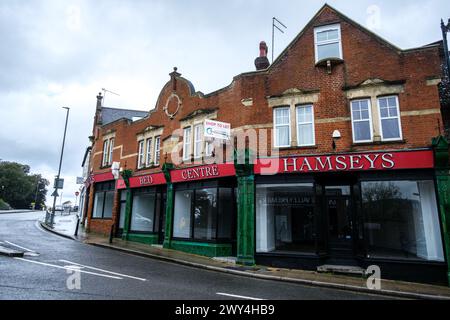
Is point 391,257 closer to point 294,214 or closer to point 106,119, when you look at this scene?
point 294,214

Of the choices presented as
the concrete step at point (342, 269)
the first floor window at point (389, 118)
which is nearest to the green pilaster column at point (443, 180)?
the first floor window at point (389, 118)

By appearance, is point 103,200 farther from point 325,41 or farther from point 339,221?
point 325,41

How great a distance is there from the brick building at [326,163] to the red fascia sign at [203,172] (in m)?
0.05

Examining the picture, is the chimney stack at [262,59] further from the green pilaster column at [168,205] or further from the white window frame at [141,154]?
the white window frame at [141,154]

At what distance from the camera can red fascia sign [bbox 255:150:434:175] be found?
10.3 metres

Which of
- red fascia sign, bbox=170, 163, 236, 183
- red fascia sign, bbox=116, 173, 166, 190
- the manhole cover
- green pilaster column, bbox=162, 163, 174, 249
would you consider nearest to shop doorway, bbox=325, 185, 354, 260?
red fascia sign, bbox=170, 163, 236, 183

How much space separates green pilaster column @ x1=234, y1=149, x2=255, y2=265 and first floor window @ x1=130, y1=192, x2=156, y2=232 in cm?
693

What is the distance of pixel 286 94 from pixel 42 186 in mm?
106022

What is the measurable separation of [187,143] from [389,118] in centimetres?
936

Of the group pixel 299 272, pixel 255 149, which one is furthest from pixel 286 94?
pixel 299 272

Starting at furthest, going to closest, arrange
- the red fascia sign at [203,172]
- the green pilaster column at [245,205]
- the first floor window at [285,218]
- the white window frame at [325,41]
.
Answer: the red fascia sign at [203,172], the white window frame at [325,41], the green pilaster column at [245,205], the first floor window at [285,218]

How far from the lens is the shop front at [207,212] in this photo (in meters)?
13.5

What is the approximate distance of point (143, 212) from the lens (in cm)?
1808

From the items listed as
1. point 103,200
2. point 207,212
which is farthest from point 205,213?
point 103,200
